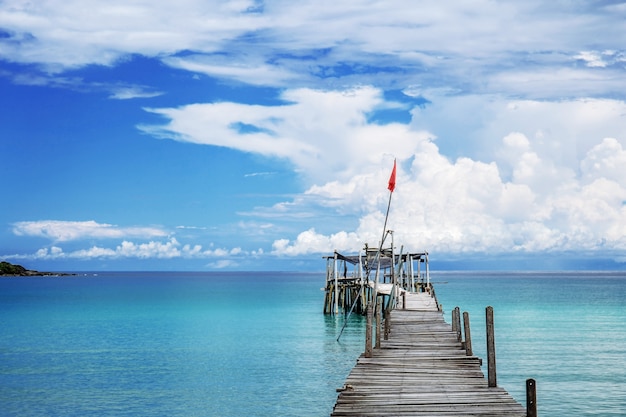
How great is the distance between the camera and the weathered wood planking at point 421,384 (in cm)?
1227

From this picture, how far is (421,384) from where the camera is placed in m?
14.4

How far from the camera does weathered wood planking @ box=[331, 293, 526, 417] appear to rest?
12266mm

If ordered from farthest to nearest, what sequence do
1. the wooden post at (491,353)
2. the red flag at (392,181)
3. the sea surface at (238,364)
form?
the red flag at (392,181) < the sea surface at (238,364) < the wooden post at (491,353)

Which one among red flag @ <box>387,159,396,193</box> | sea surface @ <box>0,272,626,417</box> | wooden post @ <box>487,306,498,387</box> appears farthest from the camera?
red flag @ <box>387,159,396,193</box>

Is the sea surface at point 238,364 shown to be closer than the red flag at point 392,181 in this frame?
Yes

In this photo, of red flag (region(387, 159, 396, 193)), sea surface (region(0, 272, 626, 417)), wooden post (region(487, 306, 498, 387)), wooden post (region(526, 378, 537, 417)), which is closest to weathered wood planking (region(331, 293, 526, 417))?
wooden post (region(487, 306, 498, 387))

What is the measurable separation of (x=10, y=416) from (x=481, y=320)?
31.3 meters

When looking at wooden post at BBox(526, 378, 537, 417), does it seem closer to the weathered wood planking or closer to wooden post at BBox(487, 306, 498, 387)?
the weathered wood planking

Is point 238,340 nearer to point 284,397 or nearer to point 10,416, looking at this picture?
point 284,397

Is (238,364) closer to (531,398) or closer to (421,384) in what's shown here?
(421,384)

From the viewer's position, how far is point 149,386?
22906 mm

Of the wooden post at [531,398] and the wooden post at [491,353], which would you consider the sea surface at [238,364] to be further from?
the wooden post at [531,398]

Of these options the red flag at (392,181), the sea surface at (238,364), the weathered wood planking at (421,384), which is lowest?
the sea surface at (238,364)

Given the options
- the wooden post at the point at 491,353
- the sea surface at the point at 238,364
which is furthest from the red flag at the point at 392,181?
the wooden post at the point at 491,353
